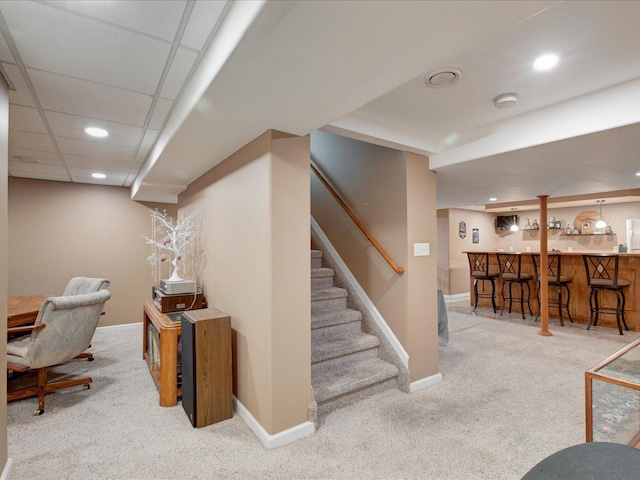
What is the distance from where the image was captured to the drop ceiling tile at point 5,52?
1470 millimetres

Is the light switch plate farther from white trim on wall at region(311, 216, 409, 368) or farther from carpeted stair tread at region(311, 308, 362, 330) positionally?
carpeted stair tread at region(311, 308, 362, 330)

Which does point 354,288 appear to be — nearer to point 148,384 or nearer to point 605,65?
point 148,384

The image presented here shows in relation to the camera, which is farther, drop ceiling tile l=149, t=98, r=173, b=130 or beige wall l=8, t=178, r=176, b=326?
beige wall l=8, t=178, r=176, b=326

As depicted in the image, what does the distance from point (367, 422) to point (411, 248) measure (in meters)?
1.48

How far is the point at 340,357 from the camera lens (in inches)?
117

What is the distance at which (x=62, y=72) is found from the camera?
1752mm

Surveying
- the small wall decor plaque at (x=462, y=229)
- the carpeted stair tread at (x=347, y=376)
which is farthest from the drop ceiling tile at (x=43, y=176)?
the small wall decor plaque at (x=462, y=229)

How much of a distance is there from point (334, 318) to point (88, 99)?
2637mm

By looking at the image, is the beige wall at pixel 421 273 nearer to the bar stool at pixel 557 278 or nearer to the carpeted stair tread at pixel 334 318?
the carpeted stair tread at pixel 334 318

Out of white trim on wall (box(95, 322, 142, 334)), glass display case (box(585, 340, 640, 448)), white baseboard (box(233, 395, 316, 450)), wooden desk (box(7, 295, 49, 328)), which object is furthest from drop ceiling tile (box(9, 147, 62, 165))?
glass display case (box(585, 340, 640, 448))

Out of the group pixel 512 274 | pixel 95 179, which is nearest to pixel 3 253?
pixel 95 179

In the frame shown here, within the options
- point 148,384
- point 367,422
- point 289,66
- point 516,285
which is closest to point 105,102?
point 289,66

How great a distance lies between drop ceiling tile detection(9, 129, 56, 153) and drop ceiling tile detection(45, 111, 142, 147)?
0.80ft

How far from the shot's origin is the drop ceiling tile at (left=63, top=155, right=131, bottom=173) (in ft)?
11.5
